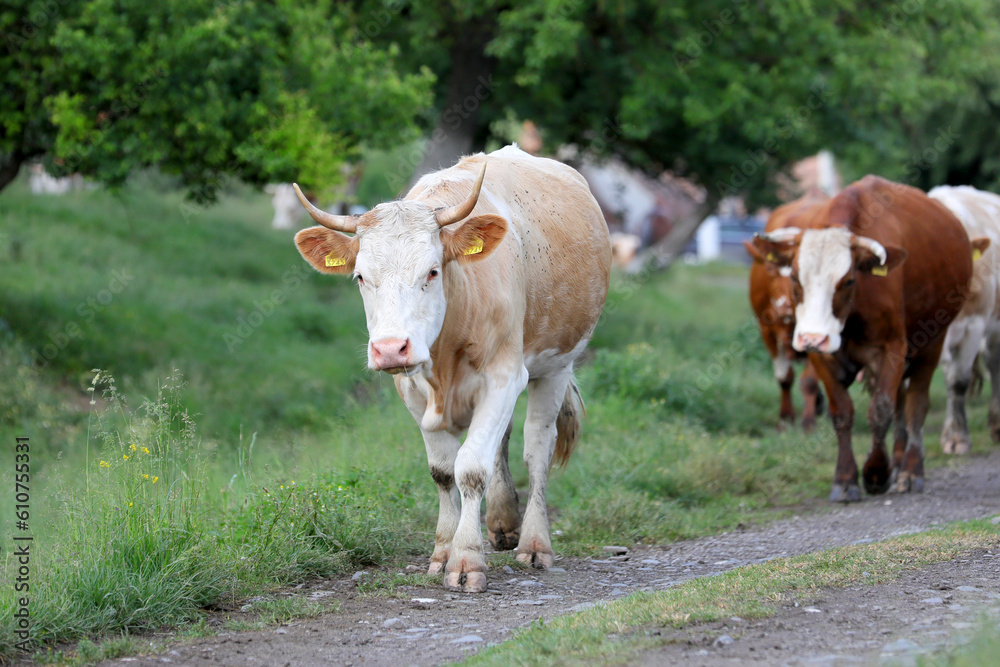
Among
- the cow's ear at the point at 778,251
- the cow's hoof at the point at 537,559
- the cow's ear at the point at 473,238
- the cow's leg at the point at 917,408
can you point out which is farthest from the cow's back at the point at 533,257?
the cow's leg at the point at 917,408

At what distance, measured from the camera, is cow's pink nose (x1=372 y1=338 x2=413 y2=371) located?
191 inches

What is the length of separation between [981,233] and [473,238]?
722 centimetres

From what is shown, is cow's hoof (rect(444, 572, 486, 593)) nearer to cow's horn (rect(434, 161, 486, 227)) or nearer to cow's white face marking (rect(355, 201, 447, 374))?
cow's white face marking (rect(355, 201, 447, 374))

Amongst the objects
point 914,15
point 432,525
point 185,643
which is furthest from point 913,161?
point 185,643

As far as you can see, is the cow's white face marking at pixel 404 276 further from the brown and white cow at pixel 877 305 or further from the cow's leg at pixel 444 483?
the brown and white cow at pixel 877 305

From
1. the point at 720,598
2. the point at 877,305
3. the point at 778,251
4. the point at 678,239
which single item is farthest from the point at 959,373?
the point at 678,239

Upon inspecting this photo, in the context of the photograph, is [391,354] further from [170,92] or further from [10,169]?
[10,169]

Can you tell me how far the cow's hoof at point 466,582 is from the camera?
5402 mm

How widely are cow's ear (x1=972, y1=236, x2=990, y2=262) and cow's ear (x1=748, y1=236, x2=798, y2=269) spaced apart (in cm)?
233

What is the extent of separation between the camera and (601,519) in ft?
23.2

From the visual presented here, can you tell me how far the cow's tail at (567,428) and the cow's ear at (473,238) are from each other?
6.37 ft

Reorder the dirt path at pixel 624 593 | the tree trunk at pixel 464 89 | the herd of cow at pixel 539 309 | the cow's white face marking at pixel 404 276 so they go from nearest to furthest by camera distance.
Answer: the dirt path at pixel 624 593 < the cow's white face marking at pixel 404 276 < the herd of cow at pixel 539 309 < the tree trunk at pixel 464 89

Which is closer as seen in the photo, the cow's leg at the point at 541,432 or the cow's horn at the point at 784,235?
the cow's leg at the point at 541,432

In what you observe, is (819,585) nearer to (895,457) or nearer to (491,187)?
(491,187)
